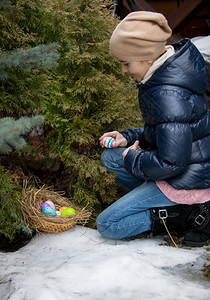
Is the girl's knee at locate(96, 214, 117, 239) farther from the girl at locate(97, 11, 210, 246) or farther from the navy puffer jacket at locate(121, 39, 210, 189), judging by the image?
the navy puffer jacket at locate(121, 39, 210, 189)

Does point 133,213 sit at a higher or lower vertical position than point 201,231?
higher

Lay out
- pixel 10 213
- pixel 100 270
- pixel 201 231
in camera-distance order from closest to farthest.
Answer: pixel 100 270 < pixel 201 231 < pixel 10 213

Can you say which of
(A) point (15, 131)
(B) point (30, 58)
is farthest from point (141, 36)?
(A) point (15, 131)

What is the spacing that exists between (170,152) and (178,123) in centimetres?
20

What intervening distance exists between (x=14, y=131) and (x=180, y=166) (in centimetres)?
123

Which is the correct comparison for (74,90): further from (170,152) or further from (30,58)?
(170,152)

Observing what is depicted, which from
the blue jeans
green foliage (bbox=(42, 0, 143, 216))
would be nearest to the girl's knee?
the blue jeans

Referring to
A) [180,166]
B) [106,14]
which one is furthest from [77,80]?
[180,166]

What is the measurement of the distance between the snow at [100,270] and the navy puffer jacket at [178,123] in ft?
1.71

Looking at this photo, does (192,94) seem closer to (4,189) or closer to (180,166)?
(180,166)

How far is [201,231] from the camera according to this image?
2.69 meters

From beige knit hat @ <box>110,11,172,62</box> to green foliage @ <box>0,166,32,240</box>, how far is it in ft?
4.37

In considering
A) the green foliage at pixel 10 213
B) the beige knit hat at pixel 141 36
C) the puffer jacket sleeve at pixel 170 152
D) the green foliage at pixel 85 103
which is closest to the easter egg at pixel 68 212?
the green foliage at pixel 85 103

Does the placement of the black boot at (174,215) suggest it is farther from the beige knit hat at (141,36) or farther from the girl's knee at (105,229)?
the beige knit hat at (141,36)
